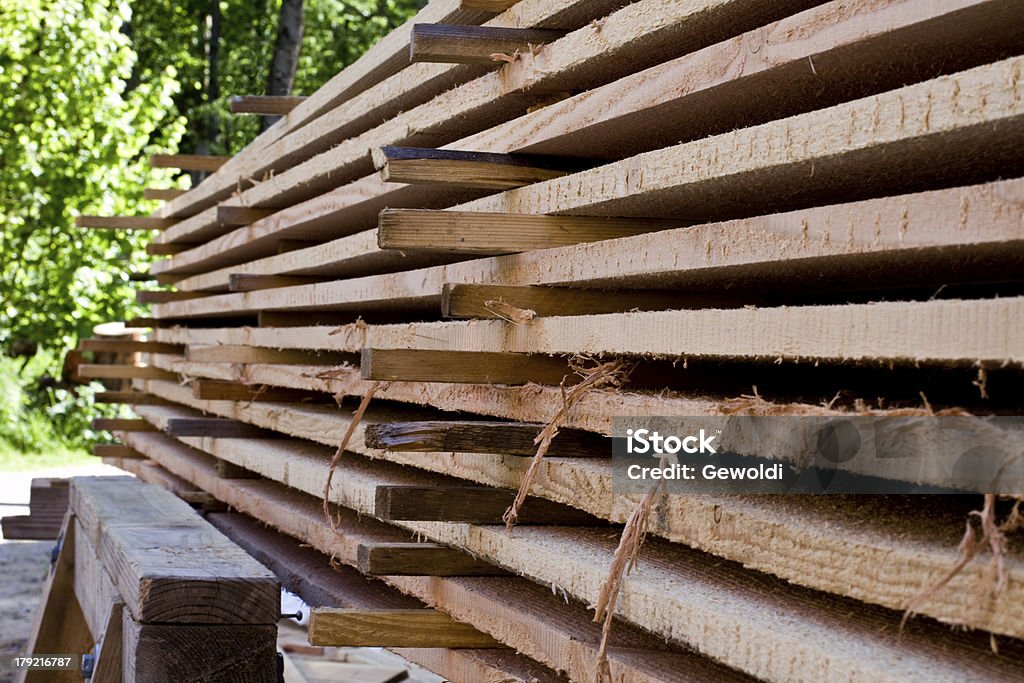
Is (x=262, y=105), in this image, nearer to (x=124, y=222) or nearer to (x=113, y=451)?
(x=124, y=222)

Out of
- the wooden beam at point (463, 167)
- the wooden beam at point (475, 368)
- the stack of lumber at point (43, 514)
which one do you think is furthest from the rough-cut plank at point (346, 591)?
the stack of lumber at point (43, 514)

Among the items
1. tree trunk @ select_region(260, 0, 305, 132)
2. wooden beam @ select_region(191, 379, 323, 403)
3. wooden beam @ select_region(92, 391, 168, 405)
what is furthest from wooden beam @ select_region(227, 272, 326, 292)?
tree trunk @ select_region(260, 0, 305, 132)

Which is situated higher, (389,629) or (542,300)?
(542,300)

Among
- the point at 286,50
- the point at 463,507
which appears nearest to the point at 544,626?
the point at 463,507

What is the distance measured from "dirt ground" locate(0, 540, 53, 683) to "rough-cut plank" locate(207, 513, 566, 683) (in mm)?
934

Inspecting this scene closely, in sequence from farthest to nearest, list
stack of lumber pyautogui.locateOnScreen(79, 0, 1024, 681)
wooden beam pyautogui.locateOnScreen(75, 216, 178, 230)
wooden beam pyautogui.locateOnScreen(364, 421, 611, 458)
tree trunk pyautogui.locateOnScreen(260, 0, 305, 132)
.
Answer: tree trunk pyautogui.locateOnScreen(260, 0, 305, 132), wooden beam pyautogui.locateOnScreen(75, 216, 178, 230), wooden beam pyautogui.locateOnScreen(364, 421, 611, 458), stack of lumber pyautogui.locateOnScreen(79, 0, 1024, 681)

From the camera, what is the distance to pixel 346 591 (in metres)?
3.83

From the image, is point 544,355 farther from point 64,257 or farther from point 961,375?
point 64,257

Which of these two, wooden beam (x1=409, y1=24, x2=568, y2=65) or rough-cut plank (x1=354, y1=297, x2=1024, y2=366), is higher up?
wooden beam (x1=409, y1=24, x2=568, y2=65)

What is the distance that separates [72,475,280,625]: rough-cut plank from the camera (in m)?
2.86

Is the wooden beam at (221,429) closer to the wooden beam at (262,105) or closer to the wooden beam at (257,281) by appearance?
the wooden beam at (257,281)

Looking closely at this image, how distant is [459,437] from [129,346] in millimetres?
6387

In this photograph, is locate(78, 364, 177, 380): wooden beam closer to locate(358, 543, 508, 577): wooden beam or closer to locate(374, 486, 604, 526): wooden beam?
locate(358, 543, 508, 577): wooden beam

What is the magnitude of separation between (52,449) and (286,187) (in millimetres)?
10231
